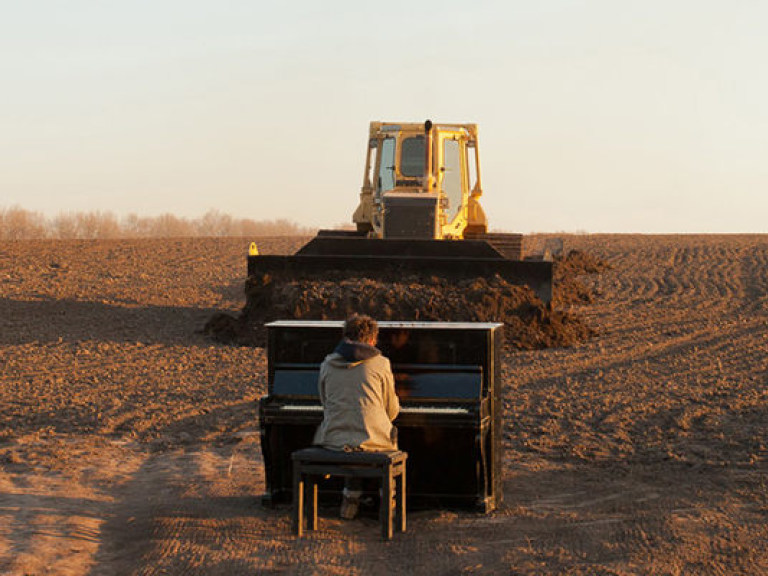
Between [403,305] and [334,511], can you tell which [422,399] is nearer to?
[334,511]

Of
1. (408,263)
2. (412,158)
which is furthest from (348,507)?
(412,158)

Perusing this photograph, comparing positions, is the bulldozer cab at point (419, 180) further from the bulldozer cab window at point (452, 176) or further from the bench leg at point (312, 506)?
the bench leg at point (312, 506)

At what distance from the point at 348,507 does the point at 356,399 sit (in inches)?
38.5

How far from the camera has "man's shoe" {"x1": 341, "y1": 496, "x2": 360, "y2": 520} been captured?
775 centimetres

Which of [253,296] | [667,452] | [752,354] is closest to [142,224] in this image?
[253,296]

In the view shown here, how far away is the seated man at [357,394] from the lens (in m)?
7.25

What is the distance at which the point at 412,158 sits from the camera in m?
21.0

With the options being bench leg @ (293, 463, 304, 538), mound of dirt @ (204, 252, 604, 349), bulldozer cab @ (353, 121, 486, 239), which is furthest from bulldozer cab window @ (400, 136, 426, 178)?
bench leg @ (293, 463, 304, 538)

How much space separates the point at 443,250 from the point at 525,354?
9.82 ft

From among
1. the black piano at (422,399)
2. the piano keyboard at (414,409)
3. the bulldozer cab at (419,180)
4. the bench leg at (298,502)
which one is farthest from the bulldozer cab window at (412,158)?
the bench leg at (298,502)

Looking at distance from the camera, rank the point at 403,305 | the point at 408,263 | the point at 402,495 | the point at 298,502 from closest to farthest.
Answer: the point at 298,502 < the point at 402,495 < the point at 403,305 < the point at 408,263

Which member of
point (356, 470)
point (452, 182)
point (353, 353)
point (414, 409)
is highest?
point (452, 182)

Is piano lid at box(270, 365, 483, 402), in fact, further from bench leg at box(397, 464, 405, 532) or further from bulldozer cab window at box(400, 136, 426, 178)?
bulldozer cab window at box(400, 136, 426, 178)

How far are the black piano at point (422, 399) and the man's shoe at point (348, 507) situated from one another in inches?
22.1
